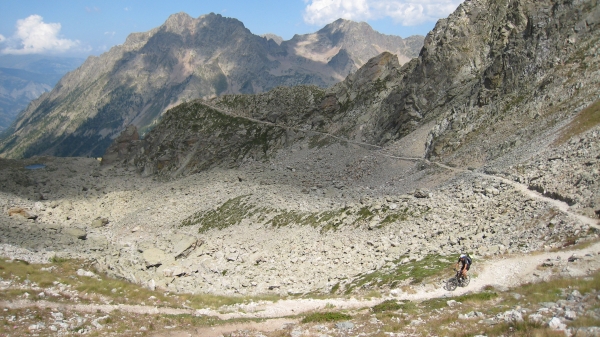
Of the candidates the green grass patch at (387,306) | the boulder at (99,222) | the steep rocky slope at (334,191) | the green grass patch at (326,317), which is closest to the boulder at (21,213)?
the steep rocky slope at (334,191)

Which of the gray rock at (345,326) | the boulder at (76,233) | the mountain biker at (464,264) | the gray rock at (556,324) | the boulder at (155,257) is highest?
the gray rock at (556,324)

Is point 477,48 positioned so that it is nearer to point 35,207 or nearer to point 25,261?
point 25,261

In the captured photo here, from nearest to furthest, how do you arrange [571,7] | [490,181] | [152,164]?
[490,181]
[571,7]
[152,164]

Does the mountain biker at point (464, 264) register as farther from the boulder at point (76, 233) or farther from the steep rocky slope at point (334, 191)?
the boulder at point (76, 233)

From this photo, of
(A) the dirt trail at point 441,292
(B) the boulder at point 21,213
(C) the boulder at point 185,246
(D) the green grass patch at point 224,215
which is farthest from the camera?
(B) the boulder at point 21,213

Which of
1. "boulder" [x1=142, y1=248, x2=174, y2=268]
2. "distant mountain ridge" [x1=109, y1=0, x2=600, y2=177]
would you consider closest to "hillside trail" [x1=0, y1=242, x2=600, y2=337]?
"boulder" [x1=142, y1=248, x2=174, y2=268]

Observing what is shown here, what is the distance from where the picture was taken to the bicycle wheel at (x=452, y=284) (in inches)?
1032

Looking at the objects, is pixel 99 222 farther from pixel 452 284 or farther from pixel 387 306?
pixel 452 284

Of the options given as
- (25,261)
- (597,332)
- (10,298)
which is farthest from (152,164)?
(597,332)

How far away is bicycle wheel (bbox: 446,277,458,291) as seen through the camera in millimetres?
26203

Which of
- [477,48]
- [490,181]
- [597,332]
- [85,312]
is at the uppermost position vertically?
[477,48]

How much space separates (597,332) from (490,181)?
28.7 m

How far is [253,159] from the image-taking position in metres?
89.7

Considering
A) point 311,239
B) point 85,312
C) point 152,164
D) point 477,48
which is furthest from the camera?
point 152,164
